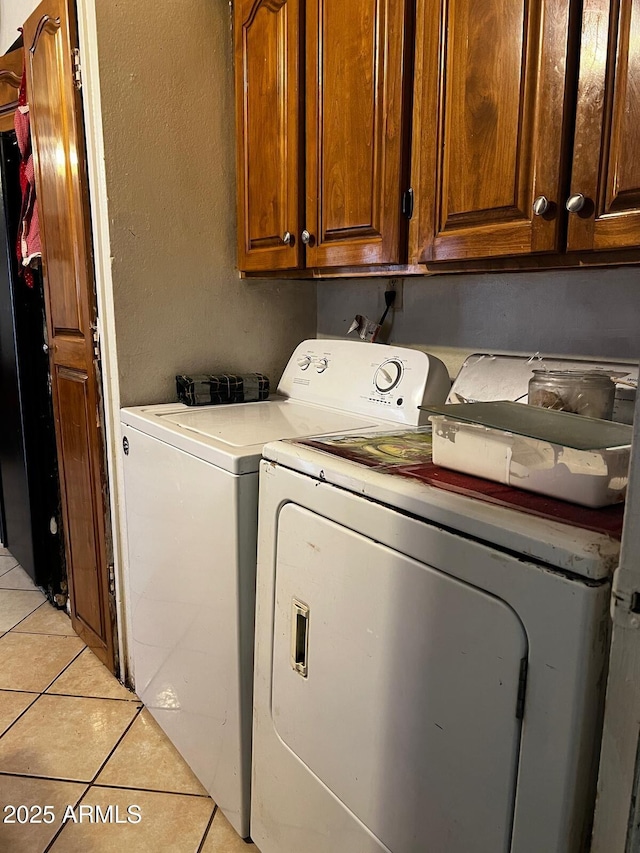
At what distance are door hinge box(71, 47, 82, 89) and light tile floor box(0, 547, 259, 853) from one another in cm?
182

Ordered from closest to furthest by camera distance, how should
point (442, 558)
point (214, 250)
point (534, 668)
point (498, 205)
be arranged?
point (534, 668) → point (442, 558) → point (498, 205) → point (214, 250)

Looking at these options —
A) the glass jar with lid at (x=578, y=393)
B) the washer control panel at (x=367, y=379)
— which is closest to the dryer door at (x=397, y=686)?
the glass jar with lid at (x=578, y=393)

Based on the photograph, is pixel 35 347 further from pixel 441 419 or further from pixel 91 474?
pixel 441 419

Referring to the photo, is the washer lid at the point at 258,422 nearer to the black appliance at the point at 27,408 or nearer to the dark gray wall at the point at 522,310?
the dark gray wall at the point at 522,310

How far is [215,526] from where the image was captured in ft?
4.19

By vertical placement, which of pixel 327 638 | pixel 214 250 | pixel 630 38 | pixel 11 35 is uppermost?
pixel 11 35

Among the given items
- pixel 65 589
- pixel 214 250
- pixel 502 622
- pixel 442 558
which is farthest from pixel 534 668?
pixel 65 589

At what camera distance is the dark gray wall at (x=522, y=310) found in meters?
1.27

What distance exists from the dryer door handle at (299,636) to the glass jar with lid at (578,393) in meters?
0.56

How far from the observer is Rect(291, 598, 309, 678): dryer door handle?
105 cm

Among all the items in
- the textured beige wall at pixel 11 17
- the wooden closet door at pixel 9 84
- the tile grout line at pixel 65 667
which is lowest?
the tile grout line at pixel 65 667

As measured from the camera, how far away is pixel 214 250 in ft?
6.09

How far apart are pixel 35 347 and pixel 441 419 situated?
1.93 meters

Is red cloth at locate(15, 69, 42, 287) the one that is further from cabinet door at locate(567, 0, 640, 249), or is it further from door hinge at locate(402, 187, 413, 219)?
cabinet door at locate(567, 0, 640, 249)
